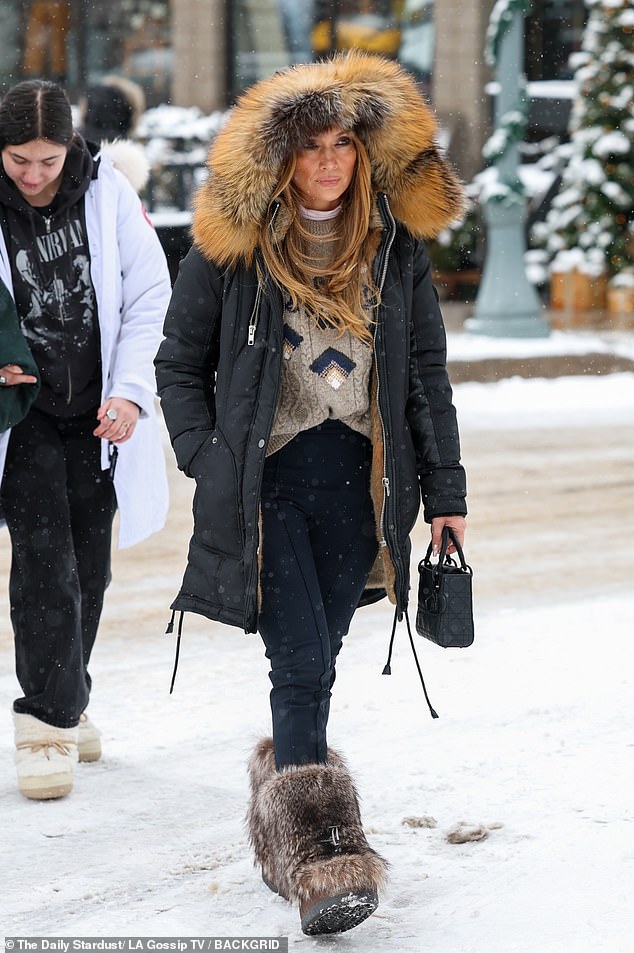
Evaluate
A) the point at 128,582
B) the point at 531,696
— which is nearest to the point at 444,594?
the point at 531,696

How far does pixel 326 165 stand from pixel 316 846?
1.53 m

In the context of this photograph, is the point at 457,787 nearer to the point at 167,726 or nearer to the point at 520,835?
the point at 520,835

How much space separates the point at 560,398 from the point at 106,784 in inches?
369

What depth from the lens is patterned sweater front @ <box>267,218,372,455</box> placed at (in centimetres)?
358

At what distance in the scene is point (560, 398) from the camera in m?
13.4

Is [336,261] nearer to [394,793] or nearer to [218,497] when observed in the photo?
[218,497]

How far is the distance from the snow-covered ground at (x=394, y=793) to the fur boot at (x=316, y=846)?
4.1 inches

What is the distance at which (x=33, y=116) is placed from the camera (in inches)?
167

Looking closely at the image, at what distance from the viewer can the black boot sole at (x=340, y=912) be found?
3309 millimetres

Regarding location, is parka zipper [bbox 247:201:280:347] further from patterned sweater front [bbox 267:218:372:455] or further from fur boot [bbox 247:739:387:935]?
fur boot [bbox 247:739:387:935]

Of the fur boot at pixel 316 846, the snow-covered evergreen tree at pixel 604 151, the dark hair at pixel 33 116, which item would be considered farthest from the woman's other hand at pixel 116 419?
the snow-covered evergreen tree at pixel 604 151

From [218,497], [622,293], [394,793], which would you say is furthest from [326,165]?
[622,293]

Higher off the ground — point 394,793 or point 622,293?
point 394,793

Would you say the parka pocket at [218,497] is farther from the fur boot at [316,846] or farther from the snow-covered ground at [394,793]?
the snow-covered ground at [394,793]
